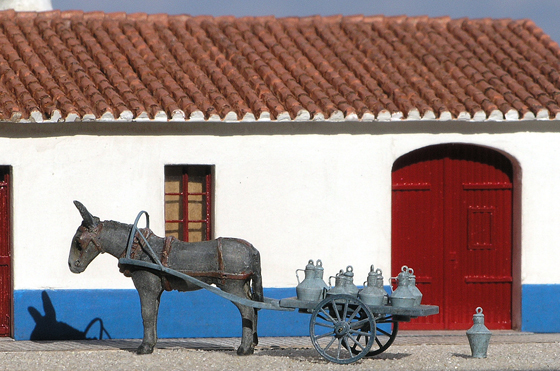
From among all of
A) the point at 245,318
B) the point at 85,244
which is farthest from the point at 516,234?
the point at 85,244

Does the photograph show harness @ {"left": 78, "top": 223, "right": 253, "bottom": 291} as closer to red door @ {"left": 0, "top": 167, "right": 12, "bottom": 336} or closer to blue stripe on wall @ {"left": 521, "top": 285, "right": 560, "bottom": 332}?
red door @ {"left": 0, "top": 167, "right": 12, "bottom": 336}

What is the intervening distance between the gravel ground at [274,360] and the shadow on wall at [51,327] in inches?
40.4

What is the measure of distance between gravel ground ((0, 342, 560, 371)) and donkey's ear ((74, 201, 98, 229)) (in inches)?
57.3

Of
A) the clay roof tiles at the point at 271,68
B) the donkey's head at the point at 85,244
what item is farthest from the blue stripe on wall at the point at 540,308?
the donkey's head at the point at 85,244

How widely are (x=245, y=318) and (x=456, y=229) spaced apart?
3.81 m

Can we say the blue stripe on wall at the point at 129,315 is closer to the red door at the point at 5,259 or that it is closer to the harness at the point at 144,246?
the red door at the point at 5,259

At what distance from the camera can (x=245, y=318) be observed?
9391 millimetres

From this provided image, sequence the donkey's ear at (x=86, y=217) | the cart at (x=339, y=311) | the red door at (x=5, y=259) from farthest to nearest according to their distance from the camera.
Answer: the red door at (x=5, y=259)
the donkey's ear at (x=86, y=217)
the cart at (x=339, y=311)

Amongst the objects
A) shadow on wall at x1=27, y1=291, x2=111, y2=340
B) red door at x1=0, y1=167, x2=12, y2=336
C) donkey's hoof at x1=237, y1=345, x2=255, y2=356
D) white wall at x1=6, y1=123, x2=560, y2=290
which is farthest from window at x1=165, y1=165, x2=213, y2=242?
donkey's hoof at x1=237, y1=345, x2=255, y2=356

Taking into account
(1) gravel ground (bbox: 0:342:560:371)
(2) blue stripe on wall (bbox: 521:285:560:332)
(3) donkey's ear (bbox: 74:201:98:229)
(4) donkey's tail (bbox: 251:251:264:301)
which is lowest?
(1) gravel ground (bbox: 0:342:560:371)

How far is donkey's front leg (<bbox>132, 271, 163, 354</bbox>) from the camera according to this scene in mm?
9266

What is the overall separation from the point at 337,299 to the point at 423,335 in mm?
3103

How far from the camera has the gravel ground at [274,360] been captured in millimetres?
9055

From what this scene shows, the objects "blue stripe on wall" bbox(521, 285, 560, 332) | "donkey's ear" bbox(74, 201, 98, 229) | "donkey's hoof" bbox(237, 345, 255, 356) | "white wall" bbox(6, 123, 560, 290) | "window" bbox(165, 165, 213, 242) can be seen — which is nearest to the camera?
"donkey's ear" bbox(74, 201, 98, 229)
